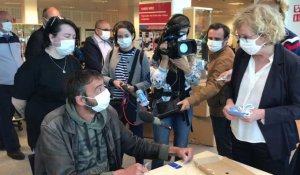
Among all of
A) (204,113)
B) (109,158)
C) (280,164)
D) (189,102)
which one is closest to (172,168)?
(109,158)

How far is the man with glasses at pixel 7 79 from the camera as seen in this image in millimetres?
3496

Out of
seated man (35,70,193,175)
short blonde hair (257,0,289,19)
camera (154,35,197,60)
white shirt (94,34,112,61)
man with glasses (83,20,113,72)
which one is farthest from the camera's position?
white shirt (94,34,112,61)

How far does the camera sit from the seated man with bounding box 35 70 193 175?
1.42 metres

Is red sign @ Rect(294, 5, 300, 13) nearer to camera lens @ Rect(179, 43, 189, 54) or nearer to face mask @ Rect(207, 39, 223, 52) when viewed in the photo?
face mask @ Rect(207, 39, 223, 52)

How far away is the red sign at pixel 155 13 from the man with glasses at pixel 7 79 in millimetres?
1818

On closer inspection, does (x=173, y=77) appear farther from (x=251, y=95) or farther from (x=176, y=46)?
(x=251, y=95)

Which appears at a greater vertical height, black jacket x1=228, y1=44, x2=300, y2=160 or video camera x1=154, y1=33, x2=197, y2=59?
→ video camera x1=154, y1=33, x2=197, y2=59

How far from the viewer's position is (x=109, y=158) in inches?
64.2

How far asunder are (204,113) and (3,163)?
232cm

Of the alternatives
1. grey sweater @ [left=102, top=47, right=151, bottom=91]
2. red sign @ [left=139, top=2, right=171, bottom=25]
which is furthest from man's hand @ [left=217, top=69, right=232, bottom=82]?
red sign @ [left=139, top=2, right=171, bottom=25]

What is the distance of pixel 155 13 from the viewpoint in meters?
4.42

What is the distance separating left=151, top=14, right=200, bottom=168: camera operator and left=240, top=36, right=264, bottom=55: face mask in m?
0.51

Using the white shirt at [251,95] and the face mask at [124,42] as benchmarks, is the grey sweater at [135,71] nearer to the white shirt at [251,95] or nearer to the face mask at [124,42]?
the face mask at [124,42]

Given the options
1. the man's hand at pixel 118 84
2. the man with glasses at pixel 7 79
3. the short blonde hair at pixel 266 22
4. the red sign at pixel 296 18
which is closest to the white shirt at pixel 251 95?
the short blonde hair at pixel 266 22
